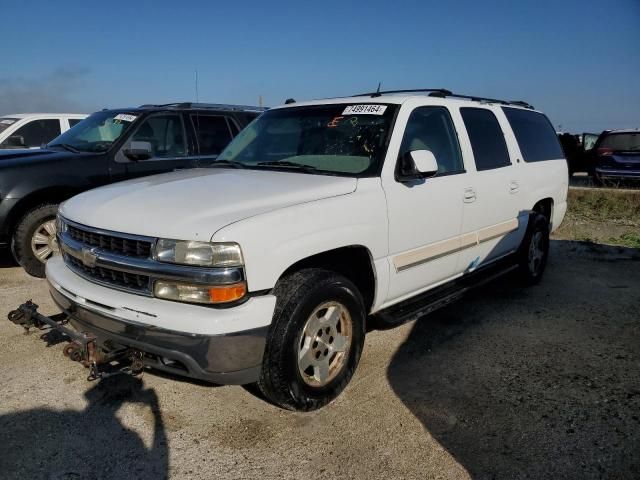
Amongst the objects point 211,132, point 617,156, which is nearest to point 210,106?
point 211,132

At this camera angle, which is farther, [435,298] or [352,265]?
[435,298]

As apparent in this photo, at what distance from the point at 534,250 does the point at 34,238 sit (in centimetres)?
528

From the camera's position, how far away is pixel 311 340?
3.09 metres

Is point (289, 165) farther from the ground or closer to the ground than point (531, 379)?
farther from the ground

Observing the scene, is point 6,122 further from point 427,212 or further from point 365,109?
point 427,212

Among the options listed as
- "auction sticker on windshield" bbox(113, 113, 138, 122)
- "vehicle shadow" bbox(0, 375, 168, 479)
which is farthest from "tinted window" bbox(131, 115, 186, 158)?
"vehicle shadow" bbox(0, 375, 168, 479)

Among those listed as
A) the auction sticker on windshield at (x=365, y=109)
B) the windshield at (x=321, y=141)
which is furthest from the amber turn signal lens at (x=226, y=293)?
the auction sticker on windshield at (x=365, y=109)

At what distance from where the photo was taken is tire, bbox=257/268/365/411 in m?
2.86

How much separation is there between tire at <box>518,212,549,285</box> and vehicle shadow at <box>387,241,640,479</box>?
17 cm

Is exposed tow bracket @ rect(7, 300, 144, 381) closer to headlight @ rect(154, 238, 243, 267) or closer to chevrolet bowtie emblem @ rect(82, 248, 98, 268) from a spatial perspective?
chevrolet bowtie emblem @ rect(82, 248, 98, 268)

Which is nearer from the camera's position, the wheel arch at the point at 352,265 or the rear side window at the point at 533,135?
the wheel arch at the point at 352,265

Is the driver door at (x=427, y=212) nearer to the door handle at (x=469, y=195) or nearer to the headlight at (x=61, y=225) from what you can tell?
the door handle at (x=469, y=195)

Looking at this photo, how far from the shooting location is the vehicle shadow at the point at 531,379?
2754 millimetres

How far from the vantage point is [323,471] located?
2643 millimetres
